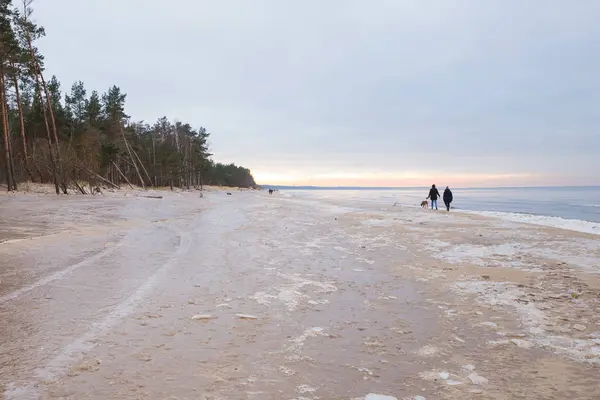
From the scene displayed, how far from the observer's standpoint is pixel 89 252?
847 centimetres

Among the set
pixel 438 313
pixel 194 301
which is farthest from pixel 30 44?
pixel 438 313

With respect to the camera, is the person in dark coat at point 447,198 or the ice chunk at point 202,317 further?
the person in dark coat at point 447,198

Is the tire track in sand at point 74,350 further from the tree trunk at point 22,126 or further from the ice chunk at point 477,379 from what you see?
the tree trunk at point 22,126

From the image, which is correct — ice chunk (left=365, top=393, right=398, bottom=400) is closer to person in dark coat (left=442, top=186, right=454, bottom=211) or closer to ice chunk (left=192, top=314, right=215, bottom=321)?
ice chunk (left=192, top=314, right=215, bottom=321)

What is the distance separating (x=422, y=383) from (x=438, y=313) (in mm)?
2072

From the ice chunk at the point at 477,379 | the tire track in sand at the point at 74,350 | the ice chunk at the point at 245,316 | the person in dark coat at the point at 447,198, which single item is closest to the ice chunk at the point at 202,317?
the ice chunk at the point at 245,316

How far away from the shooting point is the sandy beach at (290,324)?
307cm

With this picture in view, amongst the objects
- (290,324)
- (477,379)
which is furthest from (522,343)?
(290,324)

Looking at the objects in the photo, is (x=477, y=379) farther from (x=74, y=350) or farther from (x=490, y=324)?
(x=74, y=350)

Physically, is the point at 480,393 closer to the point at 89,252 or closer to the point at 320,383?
the point at 320,383

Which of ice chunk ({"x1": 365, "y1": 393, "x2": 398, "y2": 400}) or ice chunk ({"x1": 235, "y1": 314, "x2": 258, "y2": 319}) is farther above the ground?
ice chunk ({"x1": 365, "y1": 393, "x2": 398, "y2": 400})

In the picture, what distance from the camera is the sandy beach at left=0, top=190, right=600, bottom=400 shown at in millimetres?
3070

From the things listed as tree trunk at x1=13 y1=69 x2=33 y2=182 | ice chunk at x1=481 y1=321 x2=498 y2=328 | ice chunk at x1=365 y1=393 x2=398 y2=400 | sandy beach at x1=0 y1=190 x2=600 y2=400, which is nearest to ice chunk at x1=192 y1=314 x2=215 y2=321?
sandy beach at x1=0 y1=190 x2=600 y2=400

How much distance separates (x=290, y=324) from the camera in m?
4.50
